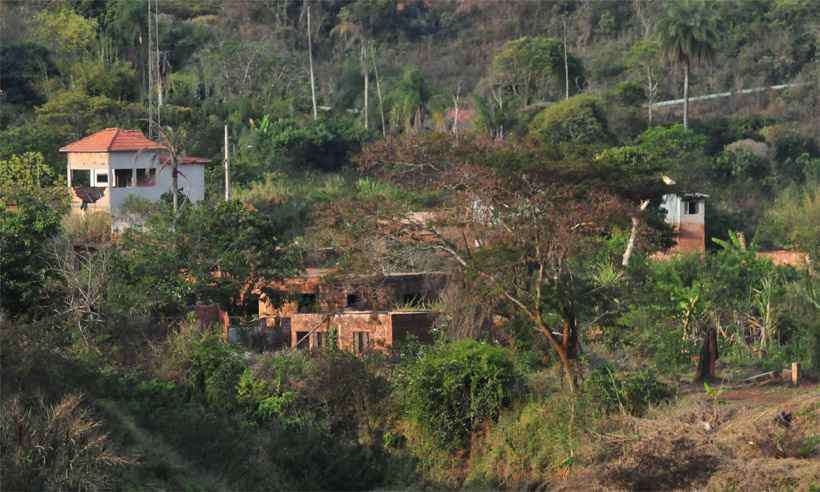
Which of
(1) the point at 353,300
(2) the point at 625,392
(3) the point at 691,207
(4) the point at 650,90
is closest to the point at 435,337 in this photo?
(1) the point at 353,300

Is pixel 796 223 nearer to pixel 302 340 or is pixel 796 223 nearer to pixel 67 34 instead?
pixel 302 340

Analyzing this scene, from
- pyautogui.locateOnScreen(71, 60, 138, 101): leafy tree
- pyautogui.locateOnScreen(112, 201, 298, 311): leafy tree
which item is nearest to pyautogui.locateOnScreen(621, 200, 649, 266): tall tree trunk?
pyautogui.locateOnScreen(112, 201, 298, 311): leafy tree

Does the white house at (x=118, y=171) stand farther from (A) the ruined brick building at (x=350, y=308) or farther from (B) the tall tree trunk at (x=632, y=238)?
(B) the tall tree trunk at (x=632, y=238)

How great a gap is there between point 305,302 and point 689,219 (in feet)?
35.3

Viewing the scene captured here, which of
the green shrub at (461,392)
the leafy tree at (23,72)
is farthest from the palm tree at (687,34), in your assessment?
the green shrub at (461,392)

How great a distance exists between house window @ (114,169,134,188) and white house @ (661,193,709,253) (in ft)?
39.9

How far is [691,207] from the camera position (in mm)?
32156

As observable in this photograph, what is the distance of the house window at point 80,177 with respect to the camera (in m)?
33.1

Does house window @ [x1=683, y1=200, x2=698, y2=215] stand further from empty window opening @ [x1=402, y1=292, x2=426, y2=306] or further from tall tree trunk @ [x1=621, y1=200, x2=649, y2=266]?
empty window opening @ [x1=402, y1=292, x2=426, y2=306]

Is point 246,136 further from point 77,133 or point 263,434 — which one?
point 263,434

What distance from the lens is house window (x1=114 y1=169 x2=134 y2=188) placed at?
3222cm

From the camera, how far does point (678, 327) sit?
21828mm

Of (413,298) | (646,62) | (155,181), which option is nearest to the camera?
(413,298)

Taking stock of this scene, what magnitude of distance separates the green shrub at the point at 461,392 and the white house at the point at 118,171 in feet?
42.3
